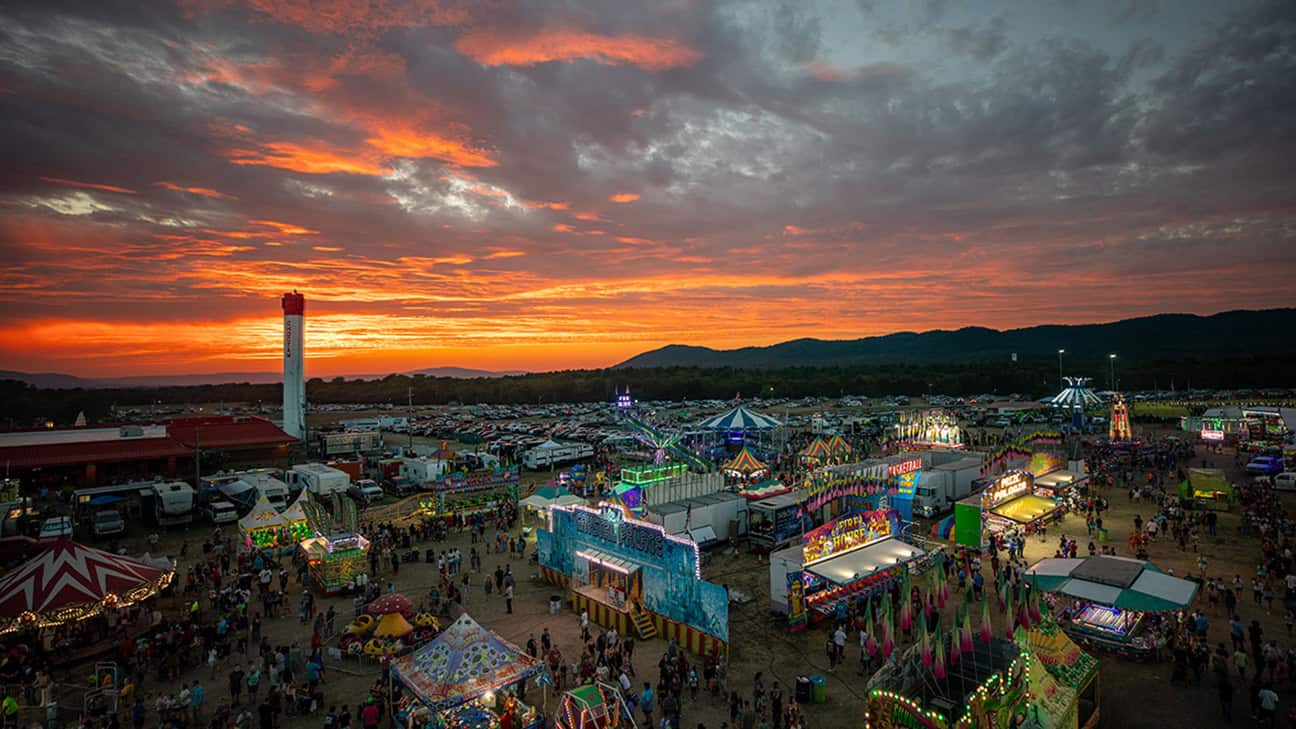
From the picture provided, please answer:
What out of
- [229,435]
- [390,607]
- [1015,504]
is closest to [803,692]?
[390,607]

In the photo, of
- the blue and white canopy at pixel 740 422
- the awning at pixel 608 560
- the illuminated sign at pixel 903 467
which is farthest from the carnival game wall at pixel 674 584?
the blue and white canopy at pixel 740 422

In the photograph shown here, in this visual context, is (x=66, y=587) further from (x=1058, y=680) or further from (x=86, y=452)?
(x=86, y=452)

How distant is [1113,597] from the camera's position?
1501 cm

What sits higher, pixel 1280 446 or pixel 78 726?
pixel 1280 446

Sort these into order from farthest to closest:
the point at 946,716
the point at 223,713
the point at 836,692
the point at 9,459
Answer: the point at 9,459
the point at 836,692
the point at 223,713
the point at 946,716

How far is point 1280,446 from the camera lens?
38.7 metres

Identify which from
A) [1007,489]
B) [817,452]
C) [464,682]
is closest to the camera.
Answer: [464,682]

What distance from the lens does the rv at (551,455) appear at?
150ft

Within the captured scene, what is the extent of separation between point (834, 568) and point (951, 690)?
6.45 m

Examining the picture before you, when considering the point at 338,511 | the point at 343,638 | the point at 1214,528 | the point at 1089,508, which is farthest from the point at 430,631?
the point at 1214,528

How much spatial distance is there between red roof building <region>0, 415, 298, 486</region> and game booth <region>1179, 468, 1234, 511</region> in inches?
2055

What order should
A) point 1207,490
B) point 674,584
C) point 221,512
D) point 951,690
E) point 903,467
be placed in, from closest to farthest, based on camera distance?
1. point 951,690
2. point 674,584
3. point 1207,490
4. point 221,512
5. point 903,467

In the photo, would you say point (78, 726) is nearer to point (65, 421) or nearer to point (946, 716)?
point (946, 716)

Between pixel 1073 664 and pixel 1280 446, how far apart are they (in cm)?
4189
